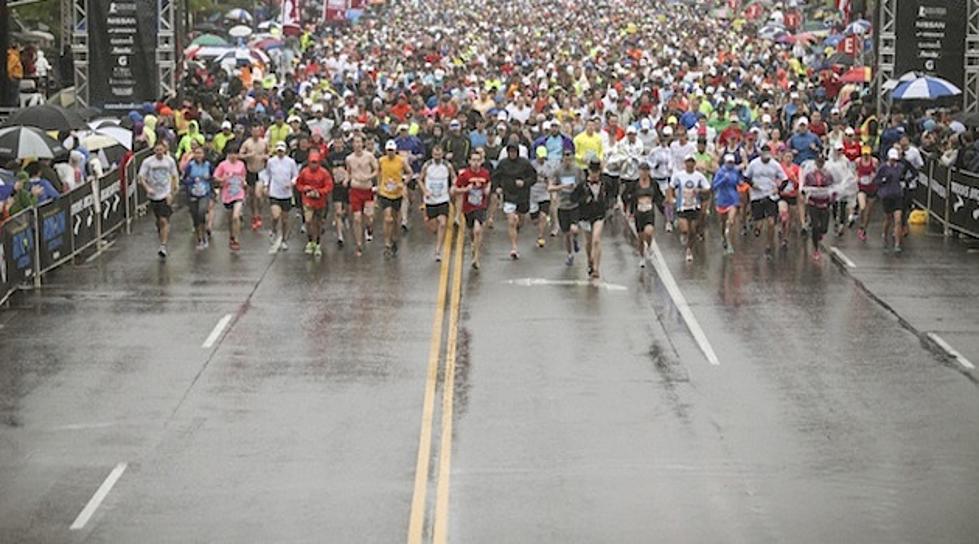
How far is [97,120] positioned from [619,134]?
28.7 ft

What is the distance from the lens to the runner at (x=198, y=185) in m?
29.4

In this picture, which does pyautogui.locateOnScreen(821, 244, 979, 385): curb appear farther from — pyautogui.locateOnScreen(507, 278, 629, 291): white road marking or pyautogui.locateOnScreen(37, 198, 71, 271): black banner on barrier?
pyautogui.locateOnScreen(37, 198, 71, 271): black banner on barrier

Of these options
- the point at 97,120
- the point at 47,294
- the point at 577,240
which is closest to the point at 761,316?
the point at 577,240

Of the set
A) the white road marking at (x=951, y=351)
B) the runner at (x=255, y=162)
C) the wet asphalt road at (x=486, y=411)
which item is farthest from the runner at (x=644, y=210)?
the runner at (x=255, y=162)

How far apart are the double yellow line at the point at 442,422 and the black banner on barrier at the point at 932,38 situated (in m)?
13.6

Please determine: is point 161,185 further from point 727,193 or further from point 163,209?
point 727,193

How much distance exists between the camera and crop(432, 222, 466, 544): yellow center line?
1509 centimetres

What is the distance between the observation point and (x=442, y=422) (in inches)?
727

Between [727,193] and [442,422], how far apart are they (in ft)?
38.3

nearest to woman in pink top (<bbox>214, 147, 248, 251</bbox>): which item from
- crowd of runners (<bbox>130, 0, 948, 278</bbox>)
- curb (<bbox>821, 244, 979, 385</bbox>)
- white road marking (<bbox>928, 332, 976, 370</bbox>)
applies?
crowd of runners (<bbox>130, 0, 948, 278</bbox>)

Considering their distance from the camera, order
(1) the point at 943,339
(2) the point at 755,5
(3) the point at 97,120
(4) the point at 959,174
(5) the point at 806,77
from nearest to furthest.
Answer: (1) the point at 943,339, (4) the point at 959,174, (3) the point at 97,120, (5) the point at 806,77, (2) the point at 755,5

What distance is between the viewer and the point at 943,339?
2288cm

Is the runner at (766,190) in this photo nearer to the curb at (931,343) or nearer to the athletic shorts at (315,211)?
the curb at (931,343)

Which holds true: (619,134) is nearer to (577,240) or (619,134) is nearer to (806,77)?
(577,240)
